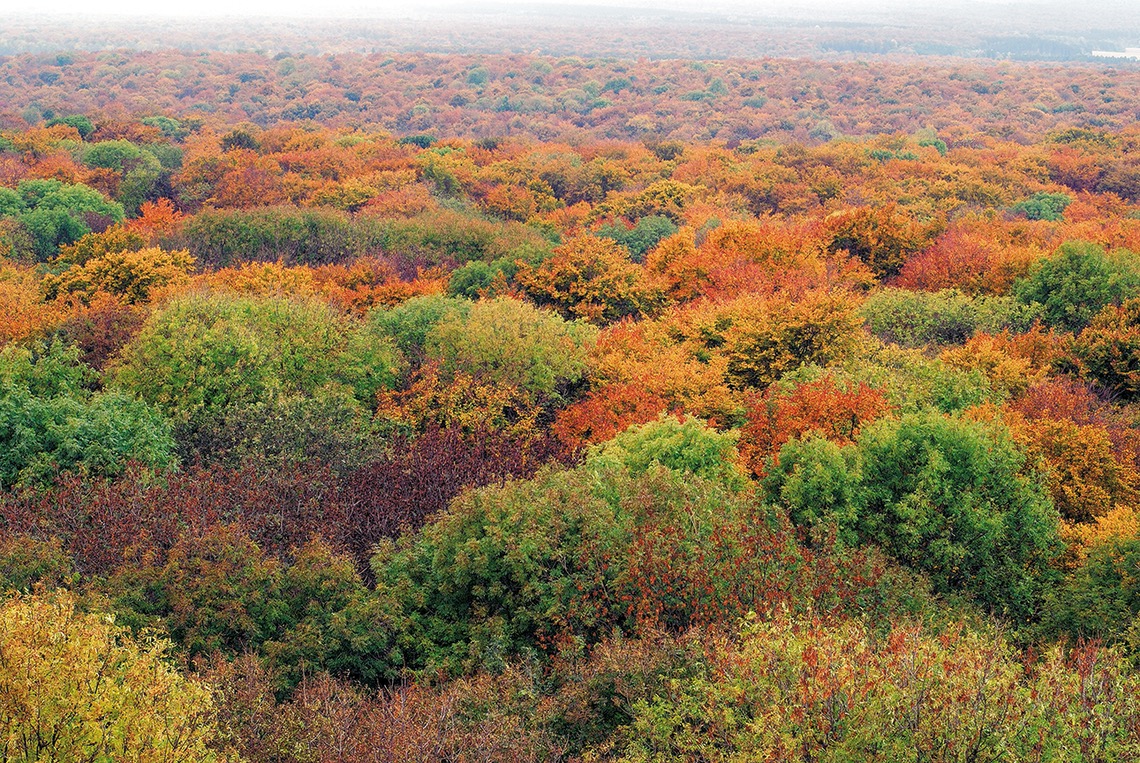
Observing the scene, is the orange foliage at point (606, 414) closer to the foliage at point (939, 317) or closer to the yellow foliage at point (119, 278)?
the foliage at point (939, 317)

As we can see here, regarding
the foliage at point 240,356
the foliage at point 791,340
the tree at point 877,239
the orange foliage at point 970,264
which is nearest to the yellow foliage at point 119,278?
the foliage at point 240,356

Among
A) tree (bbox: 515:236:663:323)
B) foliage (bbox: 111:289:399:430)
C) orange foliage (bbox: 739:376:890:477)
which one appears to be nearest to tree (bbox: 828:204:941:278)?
→ tree (bbox: 515:236:663:323)

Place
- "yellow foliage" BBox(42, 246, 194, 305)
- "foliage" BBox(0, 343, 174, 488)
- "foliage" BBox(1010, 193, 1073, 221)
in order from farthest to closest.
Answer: "foliage" BBox(1010, 193, 1073, 221)
"yellow foliage" BBox(42, 246, 194, 305)
"foliage" BBox(0, 343, 174, 488)

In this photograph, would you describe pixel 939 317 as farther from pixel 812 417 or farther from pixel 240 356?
pixel 240 356

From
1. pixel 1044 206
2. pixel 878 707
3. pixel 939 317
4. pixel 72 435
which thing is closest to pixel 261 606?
pixel 72 435

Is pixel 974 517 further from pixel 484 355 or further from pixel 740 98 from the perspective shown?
pixel 740 98

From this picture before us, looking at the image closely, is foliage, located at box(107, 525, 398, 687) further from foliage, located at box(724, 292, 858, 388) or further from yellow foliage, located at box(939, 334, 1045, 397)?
yellow foliage, located at box(939, 334, 1045, 397)

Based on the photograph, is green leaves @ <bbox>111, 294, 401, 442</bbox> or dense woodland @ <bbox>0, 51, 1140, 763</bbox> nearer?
dense woodland @ <bbox>0, 51, 1140, 763</bbox>

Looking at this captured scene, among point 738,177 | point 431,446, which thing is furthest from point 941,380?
point 738,177
